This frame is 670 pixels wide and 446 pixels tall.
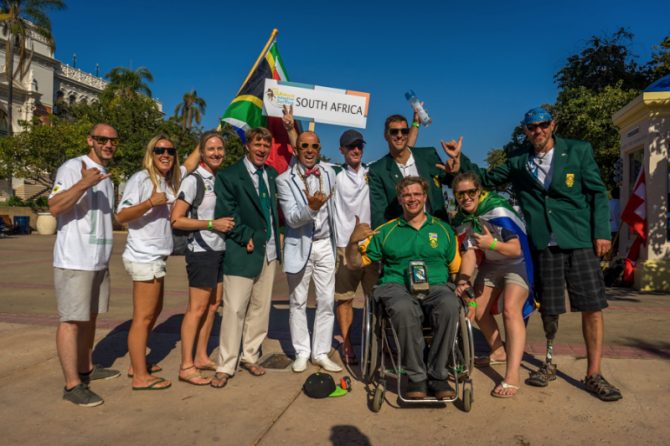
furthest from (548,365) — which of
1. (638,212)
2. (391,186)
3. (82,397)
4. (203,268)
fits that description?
(638,212)

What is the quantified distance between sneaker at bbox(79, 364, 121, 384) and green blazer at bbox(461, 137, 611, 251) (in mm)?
3465

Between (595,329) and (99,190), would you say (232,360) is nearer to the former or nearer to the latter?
(99,190)

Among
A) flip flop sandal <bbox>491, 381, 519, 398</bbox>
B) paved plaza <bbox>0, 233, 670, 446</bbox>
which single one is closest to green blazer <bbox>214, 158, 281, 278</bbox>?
paved plaza <bbox>0, 233, 670, 446</bbox>

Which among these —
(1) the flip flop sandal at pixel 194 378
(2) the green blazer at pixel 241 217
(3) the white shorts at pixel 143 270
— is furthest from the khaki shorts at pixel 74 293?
(2) the green blazer at pixel 241 217

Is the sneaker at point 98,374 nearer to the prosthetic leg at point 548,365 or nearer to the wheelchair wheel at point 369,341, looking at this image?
the wheelchair wheel at point 369,341

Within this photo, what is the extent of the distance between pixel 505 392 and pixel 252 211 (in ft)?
7.60

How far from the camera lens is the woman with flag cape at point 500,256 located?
378 centimetres

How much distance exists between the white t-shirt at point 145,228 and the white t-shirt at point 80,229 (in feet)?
0.53

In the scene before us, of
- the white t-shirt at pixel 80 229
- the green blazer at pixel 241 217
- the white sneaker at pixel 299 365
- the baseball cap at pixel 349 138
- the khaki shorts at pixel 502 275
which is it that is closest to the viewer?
the white t-shirt at pixel 80 229

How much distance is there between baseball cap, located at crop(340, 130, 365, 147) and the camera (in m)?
4.43

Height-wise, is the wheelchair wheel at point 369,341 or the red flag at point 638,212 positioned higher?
the red flag at point 638,212

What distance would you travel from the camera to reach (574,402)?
361 centimetres

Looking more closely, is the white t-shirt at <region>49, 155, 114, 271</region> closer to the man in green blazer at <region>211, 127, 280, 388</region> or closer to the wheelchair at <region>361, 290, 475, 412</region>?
the man in green blazer at <region>211, 127, 280, 388</region>

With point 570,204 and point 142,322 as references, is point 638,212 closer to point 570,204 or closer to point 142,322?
point 570,204
